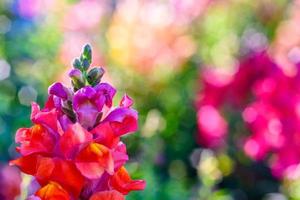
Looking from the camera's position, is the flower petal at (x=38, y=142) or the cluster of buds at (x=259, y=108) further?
the cluster of buds at (x=259, y=108)

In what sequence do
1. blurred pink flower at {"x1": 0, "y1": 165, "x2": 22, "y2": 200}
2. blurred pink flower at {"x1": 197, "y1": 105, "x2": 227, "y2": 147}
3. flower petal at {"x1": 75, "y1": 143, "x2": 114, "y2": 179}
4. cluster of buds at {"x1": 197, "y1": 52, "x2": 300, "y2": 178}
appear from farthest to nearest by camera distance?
blurred pink flower at {"x1": 197, "y1": 105, "x2": 227, "y2": 147}, cluster of buds at {"x1": 197, "y1": 52, "x2": 300, "y2": 178}, blurred pink flower at {"x1": 0, "y1": 165, "x2": 22, "y2": 200}, flower petal at {"x1": 75, "y1": 143, "x2": 114, "y2": 179}

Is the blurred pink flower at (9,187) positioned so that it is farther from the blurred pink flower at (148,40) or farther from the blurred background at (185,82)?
the blurred pink flower at (148,40)

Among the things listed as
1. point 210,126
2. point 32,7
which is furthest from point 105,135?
point 32,7

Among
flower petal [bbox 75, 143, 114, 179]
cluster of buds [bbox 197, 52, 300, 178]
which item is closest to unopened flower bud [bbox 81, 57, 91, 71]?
flower petal [bbox 75, 143, 114, 179]

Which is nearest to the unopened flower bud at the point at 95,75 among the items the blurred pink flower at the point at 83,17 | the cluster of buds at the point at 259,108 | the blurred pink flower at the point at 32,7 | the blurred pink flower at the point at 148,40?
the cluster of buds at the point at 259,108

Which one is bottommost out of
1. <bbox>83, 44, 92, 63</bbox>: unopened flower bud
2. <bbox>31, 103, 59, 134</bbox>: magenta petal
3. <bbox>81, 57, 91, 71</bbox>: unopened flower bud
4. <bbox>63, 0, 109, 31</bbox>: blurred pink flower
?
<bbox>31, 103, 59, 134</bbox>: magenta petal

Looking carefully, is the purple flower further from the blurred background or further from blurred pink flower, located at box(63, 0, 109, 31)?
blurred pink flower, located at box(63, 0, 109, 31)
